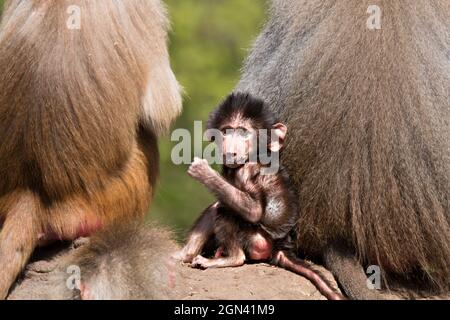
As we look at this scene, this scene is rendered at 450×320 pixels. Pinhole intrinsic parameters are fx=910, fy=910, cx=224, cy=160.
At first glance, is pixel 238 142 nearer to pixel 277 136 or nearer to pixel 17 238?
pixel 277 136

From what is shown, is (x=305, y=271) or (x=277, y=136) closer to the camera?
(x=305, y=271)

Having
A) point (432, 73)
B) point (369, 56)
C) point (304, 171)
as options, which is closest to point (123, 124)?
point (304, 171)

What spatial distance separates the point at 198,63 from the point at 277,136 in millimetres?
5786

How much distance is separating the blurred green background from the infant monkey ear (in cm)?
478

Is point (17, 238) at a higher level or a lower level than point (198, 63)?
lower

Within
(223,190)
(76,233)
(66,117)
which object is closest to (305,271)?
(223,190)

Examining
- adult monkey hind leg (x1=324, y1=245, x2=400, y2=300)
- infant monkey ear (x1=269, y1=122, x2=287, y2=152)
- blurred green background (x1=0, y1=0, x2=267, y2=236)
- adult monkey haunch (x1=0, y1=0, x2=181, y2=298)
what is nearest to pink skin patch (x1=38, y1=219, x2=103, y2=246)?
adult monkey haunch (x1=0, y1=0, x2=181, y2=298)

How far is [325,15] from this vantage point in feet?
15.3

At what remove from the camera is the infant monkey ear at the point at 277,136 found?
14.5ft

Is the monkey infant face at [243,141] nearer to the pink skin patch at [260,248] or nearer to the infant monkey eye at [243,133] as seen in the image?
the infant monkey eye at [243,133]

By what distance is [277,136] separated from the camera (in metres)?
4.45

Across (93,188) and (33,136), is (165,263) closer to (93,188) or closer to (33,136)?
(93,188)

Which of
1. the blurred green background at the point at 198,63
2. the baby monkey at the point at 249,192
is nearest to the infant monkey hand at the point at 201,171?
the baby monkey at the point at 249,192

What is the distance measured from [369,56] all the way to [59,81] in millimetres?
1500
